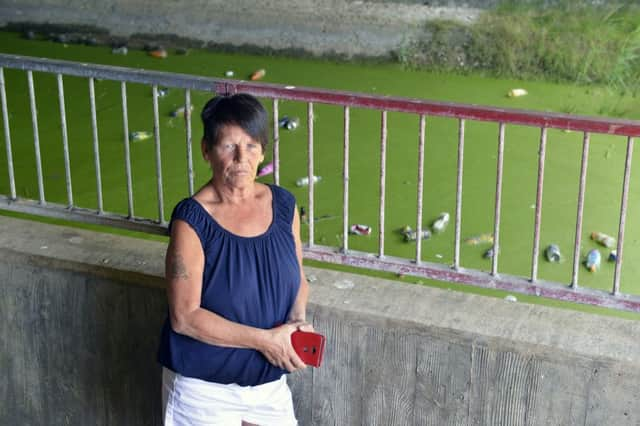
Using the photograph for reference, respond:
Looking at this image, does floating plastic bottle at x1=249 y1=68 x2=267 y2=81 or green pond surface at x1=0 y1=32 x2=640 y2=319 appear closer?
green pond surface at x1=0 y1=32 x2=640 y2=319

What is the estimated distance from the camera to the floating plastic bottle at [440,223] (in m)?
5.66

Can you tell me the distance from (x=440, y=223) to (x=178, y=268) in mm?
3464

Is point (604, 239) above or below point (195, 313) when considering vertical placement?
below

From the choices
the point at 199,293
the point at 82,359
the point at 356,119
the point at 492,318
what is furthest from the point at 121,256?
the point at 356,119

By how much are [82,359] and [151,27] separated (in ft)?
22.4

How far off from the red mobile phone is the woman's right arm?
3 cm

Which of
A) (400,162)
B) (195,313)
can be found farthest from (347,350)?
(400,162)

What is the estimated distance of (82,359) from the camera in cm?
315

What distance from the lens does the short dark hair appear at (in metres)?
2.37

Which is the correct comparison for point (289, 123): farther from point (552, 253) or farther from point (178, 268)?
point (178, 268)

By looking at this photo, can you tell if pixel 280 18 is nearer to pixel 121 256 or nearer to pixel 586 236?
pixel 586 236

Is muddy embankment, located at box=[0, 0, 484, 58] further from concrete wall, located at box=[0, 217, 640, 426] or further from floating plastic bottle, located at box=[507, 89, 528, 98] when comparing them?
concrete wall, located at box=[0, 217, 640, 426]

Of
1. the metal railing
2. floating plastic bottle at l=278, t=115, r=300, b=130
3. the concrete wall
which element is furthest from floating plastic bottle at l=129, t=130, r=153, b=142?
the metal railing

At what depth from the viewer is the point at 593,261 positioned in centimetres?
529
